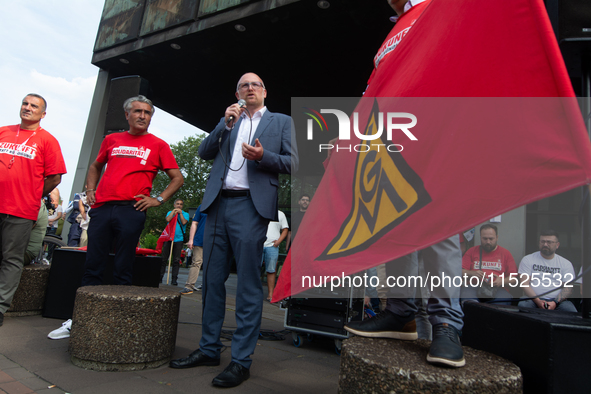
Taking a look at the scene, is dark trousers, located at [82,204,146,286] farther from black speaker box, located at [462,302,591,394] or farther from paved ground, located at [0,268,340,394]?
black speaker box, located at [462,302,591,394]

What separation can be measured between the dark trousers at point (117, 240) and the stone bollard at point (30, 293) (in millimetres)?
1211

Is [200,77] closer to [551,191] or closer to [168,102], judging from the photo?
[168,102]

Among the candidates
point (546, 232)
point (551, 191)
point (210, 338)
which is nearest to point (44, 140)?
point (210, 338)

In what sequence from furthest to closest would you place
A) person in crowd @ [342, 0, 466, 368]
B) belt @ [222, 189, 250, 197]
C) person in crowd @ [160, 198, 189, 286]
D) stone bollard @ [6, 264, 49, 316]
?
person in crowd @ [160, 198, 189, 286] < stone bollard @ [6, 264, 49, 316] < belt @ [222, 189, 250, 197] < person in crowd @ [342, 0, 466, 368]

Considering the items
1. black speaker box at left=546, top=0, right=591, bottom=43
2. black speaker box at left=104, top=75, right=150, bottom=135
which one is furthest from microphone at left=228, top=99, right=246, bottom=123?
black speaker box at left=104, top=75, right=150, bottom=135

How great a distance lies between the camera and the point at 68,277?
3986 millimetres

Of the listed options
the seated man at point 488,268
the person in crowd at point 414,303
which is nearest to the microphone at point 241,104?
the person in crowd at point 414,303

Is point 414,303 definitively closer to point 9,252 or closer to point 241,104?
point 241,104

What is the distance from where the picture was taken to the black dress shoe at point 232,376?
2.21 meters

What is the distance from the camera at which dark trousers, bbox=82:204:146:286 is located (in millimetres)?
3170

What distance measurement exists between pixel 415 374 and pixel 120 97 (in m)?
5.77

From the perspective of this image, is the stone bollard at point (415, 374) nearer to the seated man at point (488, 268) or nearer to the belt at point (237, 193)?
the belt at point (237, 193)

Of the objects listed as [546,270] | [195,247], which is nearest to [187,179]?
[195,247]

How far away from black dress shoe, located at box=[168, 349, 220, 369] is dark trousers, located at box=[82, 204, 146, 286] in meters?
1.03
